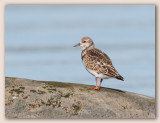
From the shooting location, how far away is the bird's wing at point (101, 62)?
44.4 ft

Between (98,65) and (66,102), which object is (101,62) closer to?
(98,65)

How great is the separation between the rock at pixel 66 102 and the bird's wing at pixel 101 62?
92 centimetres

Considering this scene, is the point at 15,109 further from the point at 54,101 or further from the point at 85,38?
the point at 85,38

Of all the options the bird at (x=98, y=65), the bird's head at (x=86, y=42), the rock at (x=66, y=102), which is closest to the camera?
the rock at (x=66, y=102)

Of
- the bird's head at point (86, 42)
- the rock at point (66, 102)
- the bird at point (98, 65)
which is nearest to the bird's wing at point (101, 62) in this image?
the bird at point (98, 65)

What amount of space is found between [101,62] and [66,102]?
3071 mm

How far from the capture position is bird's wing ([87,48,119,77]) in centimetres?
1353

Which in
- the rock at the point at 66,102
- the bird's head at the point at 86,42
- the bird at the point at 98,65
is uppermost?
the bird's head at the point at 86,42

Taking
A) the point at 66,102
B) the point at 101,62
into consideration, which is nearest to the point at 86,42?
the point at 101,62

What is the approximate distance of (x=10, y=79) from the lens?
508 inches

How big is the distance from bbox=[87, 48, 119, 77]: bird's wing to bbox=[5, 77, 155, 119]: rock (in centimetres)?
92

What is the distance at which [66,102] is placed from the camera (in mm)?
11492

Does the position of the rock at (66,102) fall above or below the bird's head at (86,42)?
below

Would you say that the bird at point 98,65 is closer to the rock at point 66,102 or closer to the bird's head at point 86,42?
the bird's head at point 86,42
